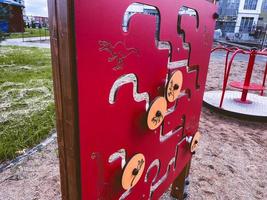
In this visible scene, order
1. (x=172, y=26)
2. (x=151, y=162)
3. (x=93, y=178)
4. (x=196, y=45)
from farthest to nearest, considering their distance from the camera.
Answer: (x=196, y=45)
(x=151, y=162)
(x=172, y=26)
(x=93, y=178)

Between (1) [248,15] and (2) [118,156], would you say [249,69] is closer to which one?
(2) [118,156]

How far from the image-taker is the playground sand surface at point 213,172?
1742mm

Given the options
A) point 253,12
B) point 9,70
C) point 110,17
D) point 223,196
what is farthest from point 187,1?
point 253,12

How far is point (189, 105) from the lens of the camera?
1.33 metres

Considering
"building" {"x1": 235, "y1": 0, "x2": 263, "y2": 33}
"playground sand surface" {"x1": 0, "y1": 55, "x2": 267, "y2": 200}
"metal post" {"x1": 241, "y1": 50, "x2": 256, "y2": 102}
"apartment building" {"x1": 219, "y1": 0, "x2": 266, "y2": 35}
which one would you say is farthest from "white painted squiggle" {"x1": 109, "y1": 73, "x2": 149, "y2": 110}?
"building" {"x1": 235, "y1": 0, "x2": 263, "y2": 33}

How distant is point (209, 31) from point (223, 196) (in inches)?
48.4

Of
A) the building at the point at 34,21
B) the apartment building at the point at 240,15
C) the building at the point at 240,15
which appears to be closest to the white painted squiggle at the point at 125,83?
the building at the point at 240,15

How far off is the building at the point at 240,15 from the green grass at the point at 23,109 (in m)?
23.3

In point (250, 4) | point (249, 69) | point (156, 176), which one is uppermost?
point (250, 4)

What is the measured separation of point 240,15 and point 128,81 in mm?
28399

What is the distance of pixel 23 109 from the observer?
10.1 ft

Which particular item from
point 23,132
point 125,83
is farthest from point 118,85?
point 23,132

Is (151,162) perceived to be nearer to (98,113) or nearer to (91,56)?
(98,113)

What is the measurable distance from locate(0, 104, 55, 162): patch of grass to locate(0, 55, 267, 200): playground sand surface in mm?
173
